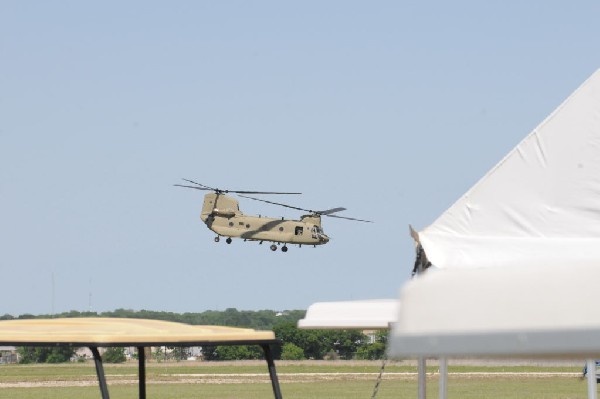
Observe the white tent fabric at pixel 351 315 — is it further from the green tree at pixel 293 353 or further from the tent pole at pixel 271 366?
the green tree at pixel 293 353

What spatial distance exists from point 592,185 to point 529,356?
1.43 metres

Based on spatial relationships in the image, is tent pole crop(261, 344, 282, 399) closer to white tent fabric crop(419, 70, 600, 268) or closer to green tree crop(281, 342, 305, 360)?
white tent fabric crop(419, 70, 600, 268)

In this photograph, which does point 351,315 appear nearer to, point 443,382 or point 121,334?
point 443,382

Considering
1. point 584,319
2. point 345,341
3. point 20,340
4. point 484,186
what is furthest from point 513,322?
point 345,341

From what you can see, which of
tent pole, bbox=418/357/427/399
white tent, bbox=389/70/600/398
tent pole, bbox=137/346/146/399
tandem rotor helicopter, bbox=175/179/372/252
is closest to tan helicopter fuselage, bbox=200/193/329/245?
tandem rotor helicopter, bbox=175/179/372/252

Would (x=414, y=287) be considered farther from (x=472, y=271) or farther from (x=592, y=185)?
(x=592, y=185)

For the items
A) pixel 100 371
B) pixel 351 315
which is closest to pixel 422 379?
pixel 351 315

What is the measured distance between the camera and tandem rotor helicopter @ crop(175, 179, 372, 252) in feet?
237

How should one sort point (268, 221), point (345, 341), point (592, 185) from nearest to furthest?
point (592, 185) < point (268, 221) < point (345, 341)

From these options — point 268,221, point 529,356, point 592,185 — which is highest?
point 268,221

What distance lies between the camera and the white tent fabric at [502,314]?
200 centimetres

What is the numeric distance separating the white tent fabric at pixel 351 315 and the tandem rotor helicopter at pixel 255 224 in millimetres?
64272

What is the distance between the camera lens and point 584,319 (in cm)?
199

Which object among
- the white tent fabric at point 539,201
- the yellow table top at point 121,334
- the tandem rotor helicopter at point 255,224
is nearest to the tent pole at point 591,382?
the white tent fabric at point 539,201
